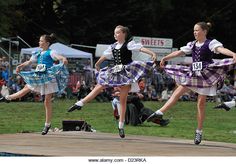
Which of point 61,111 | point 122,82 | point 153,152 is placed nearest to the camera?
point 153,152

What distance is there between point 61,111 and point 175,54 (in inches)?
380

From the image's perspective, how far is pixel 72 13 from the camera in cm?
3672

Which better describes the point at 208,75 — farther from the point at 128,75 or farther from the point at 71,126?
the point at 71,126

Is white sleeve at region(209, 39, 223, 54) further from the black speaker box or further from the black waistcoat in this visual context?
the black speaker box

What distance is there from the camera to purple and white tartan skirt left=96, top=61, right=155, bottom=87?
1006 centimetres

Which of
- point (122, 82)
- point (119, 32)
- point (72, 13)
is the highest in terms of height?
point (72, 13)

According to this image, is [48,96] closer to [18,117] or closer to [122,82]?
[122,82]

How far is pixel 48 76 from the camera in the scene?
1062cm

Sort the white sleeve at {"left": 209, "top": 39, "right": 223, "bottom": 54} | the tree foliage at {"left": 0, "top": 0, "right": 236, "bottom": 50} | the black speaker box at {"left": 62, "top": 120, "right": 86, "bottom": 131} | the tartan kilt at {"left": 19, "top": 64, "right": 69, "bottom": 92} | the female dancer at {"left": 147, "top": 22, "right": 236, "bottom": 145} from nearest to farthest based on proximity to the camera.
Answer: the white sleeve at {"left": 209, "top": 39, "right": 223, "bottom": 54}, the female dancer at {"left": 147, "top": 22, "right": 236, "bottom": 145}, the tartan kilt at {"left": 19, "top": 64, "right": 69, "bottom": 92}, the black speaker box at {"left": 62, "top": 120, "right": 86, "bottom": 131}, the tree foliage at {"left": 0, "top": 0, "right": 236, "bottom": 50}

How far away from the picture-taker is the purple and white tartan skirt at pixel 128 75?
33.0 ft

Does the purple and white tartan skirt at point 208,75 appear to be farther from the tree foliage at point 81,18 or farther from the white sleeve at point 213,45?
the tree foliage at point 81,18

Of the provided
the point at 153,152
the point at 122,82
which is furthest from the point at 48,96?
the point at 153,152

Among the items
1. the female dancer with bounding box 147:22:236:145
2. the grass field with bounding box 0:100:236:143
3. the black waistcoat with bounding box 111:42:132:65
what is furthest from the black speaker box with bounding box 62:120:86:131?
the female dancer with bounding box 147:22:236:145

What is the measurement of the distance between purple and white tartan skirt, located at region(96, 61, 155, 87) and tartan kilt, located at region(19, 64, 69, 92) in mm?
849
